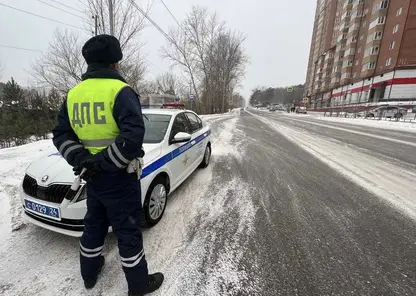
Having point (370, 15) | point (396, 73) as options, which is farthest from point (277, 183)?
point (370, 15)

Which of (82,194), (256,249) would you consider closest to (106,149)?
(82,194)

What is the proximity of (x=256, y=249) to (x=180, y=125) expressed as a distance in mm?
2488

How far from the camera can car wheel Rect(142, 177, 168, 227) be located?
2750 mm

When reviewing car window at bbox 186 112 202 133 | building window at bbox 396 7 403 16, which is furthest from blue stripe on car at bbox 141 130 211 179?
building window at bbox 396 7 403 16

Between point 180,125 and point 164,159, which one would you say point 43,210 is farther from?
point 180,125

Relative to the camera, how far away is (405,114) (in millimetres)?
24438

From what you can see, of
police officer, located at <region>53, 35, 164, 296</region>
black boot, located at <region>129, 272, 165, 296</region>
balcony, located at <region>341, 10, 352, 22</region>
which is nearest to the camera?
police officer, located at <region>53, 35, 164, 296</region>

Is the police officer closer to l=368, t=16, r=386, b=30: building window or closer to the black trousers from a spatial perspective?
the black trousers

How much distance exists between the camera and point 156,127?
3.63 metres

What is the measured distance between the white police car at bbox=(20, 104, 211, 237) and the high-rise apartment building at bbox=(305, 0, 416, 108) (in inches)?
1673

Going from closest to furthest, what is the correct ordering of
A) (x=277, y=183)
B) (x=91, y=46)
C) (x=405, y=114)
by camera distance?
(x=91, y=46)
(x=277, y=183)
(x=405, y=114)

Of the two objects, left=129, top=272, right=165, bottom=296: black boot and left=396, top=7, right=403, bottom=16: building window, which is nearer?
left=129, top=272, right=165, bottom=296: black boot

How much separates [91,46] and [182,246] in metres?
2.23

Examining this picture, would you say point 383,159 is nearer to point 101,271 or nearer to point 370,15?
point 101,271
